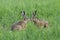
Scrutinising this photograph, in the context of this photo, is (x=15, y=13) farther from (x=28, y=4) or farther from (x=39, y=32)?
(x=39, y=32)

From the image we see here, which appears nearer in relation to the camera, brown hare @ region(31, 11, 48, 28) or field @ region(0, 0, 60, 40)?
field @ region(0, 0, 60, 40)

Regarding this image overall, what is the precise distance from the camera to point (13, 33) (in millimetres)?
6012

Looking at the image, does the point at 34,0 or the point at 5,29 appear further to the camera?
the point at 34,0

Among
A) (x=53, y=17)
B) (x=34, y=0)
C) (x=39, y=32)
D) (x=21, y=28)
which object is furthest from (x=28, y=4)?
(x=39, y=32)

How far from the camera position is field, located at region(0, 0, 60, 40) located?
587 centimetres

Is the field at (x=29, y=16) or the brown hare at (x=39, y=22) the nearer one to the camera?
the field at (x=29, y=16)

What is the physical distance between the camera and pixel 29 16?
25.2 ft

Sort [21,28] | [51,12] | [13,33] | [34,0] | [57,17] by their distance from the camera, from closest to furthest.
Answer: [13,33] → [21,28] → [57,17] → [51,12] → [34,0]

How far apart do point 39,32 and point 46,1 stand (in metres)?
3.07

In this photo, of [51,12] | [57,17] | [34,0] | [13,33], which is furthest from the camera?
[34,0]

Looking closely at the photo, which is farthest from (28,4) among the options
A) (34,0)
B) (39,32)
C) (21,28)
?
(39,32)

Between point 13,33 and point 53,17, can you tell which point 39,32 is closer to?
point 13,33

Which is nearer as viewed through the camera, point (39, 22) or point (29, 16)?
point (39, 22)

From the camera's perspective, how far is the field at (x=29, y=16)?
5.87 m
